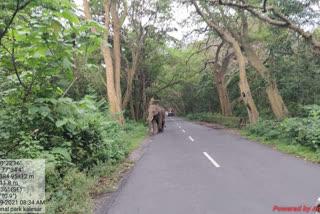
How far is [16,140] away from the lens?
157 inches

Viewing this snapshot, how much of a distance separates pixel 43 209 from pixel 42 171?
644 millimetres

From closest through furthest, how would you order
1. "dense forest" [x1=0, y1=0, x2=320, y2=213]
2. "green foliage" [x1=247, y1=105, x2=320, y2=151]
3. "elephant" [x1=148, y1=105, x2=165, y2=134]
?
1. "dense forest" [x1=0, y1=0, x2=320, y2=213]
2. "green foliage" [x1=247, y1=105, x2=320, y2=151]
3. "elephant" [x1=148, y1=105, x2=165, y2=134]

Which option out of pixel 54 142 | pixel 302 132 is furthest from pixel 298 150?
pixel 54 142

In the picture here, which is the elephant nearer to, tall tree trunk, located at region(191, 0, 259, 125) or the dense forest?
the dense forest

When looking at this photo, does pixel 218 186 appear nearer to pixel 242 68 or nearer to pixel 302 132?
pixel 302 132

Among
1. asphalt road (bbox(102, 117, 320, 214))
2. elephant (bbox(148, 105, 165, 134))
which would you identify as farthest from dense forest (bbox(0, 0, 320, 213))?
elephant (bbox(148, 105, 165, 134))

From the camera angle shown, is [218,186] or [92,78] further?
[92,78]

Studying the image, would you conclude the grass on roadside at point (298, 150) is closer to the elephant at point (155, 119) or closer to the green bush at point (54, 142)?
the green bush at point (54, 142)

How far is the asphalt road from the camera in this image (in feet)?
12.7

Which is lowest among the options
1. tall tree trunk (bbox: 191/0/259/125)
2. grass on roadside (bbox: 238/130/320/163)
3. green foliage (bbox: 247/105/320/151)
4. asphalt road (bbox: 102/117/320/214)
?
asphalt road (bbox: 102/117/320/214)

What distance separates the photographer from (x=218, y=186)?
15.9 feet

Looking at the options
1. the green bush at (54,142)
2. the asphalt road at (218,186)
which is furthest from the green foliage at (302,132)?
the green bush at (54,142)

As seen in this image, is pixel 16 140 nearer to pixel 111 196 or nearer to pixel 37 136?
pixel 37 136

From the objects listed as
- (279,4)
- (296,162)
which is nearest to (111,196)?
(296,162)
